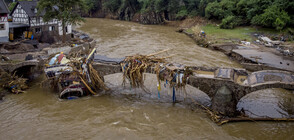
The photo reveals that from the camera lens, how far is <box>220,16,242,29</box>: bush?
42.4m

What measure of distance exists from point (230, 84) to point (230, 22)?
32515 mm

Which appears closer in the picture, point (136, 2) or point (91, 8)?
point (136, 2)

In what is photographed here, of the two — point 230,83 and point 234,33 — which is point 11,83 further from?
point 234,33

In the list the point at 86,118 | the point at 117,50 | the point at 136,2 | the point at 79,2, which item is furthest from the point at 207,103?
the point at 136,2

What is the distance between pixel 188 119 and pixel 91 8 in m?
71.6

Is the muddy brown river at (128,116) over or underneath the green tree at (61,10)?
underneath

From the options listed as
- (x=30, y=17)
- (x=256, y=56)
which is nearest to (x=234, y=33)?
(x=256, y=56)

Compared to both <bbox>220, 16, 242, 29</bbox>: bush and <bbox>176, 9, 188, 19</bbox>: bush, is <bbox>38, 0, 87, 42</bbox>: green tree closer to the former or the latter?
<bbox>220, 16, 242, 29</bbox>: bush

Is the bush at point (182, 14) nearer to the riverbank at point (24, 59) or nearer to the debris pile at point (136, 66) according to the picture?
the riverbank at point (24, 59)

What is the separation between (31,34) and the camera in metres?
31.3

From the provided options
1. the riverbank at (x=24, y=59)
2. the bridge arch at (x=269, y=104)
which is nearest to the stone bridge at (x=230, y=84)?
the bridge arch at (x=269, y=104)

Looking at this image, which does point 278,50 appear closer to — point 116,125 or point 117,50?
point 117,50

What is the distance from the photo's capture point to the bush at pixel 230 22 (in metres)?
42.4

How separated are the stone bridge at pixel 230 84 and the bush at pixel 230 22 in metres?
29.2
